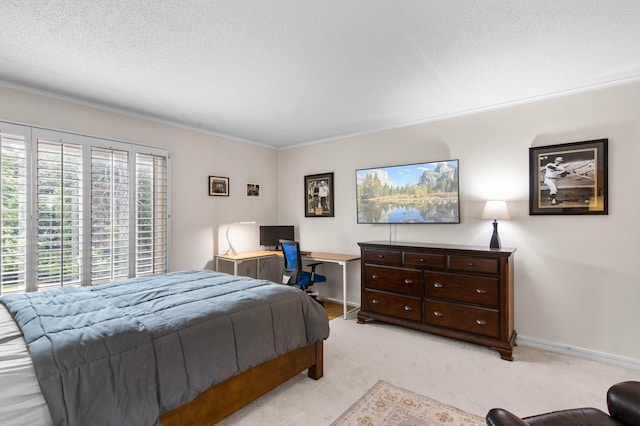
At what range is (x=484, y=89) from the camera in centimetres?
306

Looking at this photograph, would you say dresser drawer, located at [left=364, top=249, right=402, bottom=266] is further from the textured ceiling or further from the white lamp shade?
the textured ceiling

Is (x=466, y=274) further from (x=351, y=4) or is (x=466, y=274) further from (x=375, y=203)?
(x=351, y=4)

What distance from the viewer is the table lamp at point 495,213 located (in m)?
3.22

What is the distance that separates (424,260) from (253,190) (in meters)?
2.93

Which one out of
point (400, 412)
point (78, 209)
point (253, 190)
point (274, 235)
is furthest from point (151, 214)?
point (400, 412)

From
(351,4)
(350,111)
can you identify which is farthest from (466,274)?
(351,4)

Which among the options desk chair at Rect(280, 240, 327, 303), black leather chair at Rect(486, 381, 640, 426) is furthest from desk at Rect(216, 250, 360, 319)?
black leather chair at Rect(486, 381, 640, 426)

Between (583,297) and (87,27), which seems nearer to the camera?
(87,27)

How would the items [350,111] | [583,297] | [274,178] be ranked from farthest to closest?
1. [274,178]
2. [350,111]
3. [583,297]

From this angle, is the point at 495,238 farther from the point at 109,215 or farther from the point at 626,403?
the point at 109,215

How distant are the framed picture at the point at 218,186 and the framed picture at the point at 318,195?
1.27 m

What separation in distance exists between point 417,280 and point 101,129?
12.6 feet

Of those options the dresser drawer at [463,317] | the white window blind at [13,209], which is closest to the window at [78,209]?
the white window blind at [13,209]

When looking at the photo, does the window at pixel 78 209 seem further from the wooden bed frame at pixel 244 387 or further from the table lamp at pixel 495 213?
the table lamp at pixel 495 213
